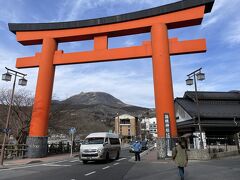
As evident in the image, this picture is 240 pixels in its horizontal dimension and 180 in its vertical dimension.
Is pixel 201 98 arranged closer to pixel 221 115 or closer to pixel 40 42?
pixel 221 115

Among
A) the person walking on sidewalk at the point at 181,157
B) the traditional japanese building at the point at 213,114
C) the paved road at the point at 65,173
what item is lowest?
the paved road at the point at 65,173

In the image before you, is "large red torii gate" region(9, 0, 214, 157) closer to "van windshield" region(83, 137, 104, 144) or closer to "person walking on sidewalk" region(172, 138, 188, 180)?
"van windshield" region(83, 137, 104, 144)

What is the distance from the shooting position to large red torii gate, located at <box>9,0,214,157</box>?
1980 centimetres

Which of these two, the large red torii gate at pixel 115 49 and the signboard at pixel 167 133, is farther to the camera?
the large red torii gate at pixel 115 49

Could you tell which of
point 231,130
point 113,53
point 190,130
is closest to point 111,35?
point 113,53

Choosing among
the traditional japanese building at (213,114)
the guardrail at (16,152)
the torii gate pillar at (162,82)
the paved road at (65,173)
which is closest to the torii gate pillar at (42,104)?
the guardrail at (16,152)

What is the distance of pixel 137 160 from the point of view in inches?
763

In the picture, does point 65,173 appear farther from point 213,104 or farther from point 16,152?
point 213,104

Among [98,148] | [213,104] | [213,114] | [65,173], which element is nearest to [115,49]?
[98,148]

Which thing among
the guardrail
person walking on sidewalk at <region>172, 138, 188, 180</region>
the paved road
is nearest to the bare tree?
the guardrail

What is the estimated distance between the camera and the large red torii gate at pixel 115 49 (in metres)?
19.8

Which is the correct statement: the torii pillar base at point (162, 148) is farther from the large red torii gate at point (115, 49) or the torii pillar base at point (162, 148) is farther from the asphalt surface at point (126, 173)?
the asphalt surface at point (126, 173)

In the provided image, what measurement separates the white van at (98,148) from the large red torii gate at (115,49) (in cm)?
385

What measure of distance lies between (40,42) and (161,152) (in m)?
15.7
